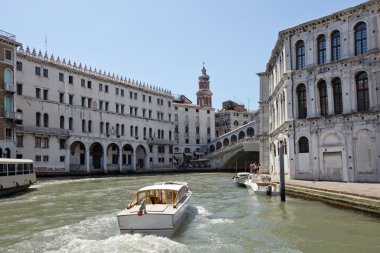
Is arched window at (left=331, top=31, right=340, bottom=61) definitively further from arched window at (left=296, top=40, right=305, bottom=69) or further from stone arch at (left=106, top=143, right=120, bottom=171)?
stone arch at (left=106, top=143, right=120, bottom=171)

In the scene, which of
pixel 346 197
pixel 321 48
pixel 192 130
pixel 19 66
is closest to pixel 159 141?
pixel 192 130

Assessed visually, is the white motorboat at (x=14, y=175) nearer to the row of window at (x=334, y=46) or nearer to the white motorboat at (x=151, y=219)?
the white motorboat at (x=151, y=219)

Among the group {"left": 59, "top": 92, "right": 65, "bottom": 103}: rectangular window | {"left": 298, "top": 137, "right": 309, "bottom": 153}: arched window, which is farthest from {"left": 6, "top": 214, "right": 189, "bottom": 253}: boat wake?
{"left": 59, "top": 92, "right": 65, "bottom": 103}: rectangular window

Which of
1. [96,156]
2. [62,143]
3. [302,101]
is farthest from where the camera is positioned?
[96,156]

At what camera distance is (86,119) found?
52.8 m

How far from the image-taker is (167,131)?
226 ft

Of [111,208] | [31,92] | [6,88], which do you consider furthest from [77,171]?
[111,208]

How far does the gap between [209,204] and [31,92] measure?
106 ft

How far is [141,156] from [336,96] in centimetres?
4201

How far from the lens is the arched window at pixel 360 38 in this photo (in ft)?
82.4

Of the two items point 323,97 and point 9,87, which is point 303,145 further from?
point 9,87

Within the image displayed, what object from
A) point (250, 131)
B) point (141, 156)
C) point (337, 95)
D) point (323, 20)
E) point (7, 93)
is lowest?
point (141, 156)

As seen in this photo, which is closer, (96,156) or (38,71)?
(38,71)

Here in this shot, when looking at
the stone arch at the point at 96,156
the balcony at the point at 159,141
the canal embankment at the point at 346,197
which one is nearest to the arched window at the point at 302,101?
the canal embankment at the point at 346,197
